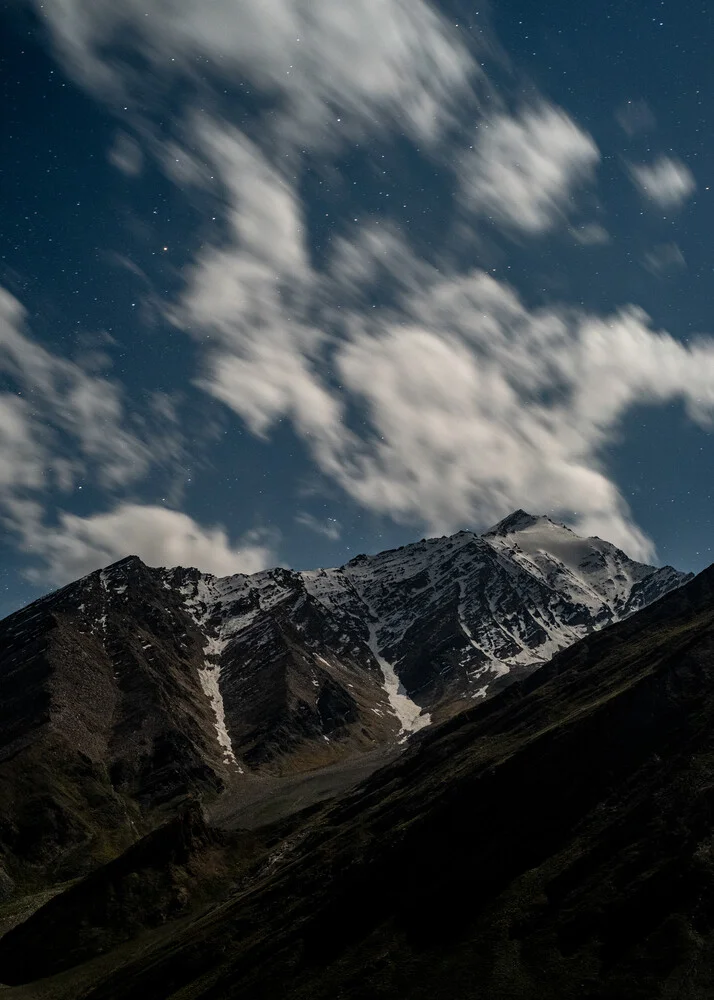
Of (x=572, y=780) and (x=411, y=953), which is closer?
(x=411, y=953)

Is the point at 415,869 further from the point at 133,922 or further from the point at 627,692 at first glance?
the point at 133,922

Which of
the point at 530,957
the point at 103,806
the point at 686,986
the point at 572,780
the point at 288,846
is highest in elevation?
the point at 103,806

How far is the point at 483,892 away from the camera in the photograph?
75562 mm

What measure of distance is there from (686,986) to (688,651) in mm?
67873

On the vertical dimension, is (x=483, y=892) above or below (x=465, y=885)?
below

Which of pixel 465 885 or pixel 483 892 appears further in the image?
pixel 465 885

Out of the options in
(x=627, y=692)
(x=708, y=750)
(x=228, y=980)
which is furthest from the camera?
(x=627, y=692)

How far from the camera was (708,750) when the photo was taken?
8319 centimetres

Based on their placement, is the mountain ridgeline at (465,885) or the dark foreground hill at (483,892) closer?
the dark foreground hill at (483,892)

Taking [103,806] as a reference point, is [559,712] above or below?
below

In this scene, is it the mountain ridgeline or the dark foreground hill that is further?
the mountain ridgeline

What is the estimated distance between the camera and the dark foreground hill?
61.3 m

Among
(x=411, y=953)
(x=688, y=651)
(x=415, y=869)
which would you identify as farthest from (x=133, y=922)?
(x=688, y=651)

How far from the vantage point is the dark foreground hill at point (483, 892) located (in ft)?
201
